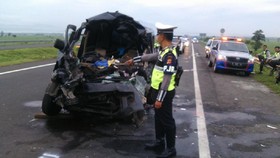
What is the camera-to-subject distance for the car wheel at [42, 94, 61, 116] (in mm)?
6508

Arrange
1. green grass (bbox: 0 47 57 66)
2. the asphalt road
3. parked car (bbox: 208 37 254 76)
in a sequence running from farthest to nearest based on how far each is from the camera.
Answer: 1. green grass (bbox: 0 47 57 66)
2. parked car (bbox: 208 37 254 76)
3. the asphalt road

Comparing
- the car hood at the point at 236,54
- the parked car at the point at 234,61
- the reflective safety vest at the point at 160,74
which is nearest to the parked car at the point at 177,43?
the reflective safety vest at the point at 160,74

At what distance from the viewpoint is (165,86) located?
4.98 meters

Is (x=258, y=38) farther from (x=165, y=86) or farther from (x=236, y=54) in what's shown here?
(x=165, y=86)

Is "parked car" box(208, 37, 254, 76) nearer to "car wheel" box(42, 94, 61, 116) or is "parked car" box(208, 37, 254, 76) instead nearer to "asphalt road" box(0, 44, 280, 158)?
"asphalt road" box(0, 44, 280, 158)

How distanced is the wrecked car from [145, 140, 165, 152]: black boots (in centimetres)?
58

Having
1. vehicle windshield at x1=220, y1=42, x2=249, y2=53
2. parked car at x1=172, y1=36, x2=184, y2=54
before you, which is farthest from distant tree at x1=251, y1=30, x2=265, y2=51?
vehicle windshield at x1=220, y1=42, x2=249, y2=53

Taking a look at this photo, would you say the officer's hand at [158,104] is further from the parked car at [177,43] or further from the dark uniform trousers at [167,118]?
the parked car at [177,43]

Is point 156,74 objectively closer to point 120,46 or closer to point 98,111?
point 98,111

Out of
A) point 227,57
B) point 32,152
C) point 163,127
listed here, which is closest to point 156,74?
point 163,127

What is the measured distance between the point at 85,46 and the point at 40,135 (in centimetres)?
279

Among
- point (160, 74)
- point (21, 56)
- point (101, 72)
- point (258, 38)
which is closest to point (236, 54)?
point (101, 72)

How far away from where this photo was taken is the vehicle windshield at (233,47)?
18938mm

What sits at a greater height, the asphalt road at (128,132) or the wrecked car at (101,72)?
the wrecked car at (101,72)
